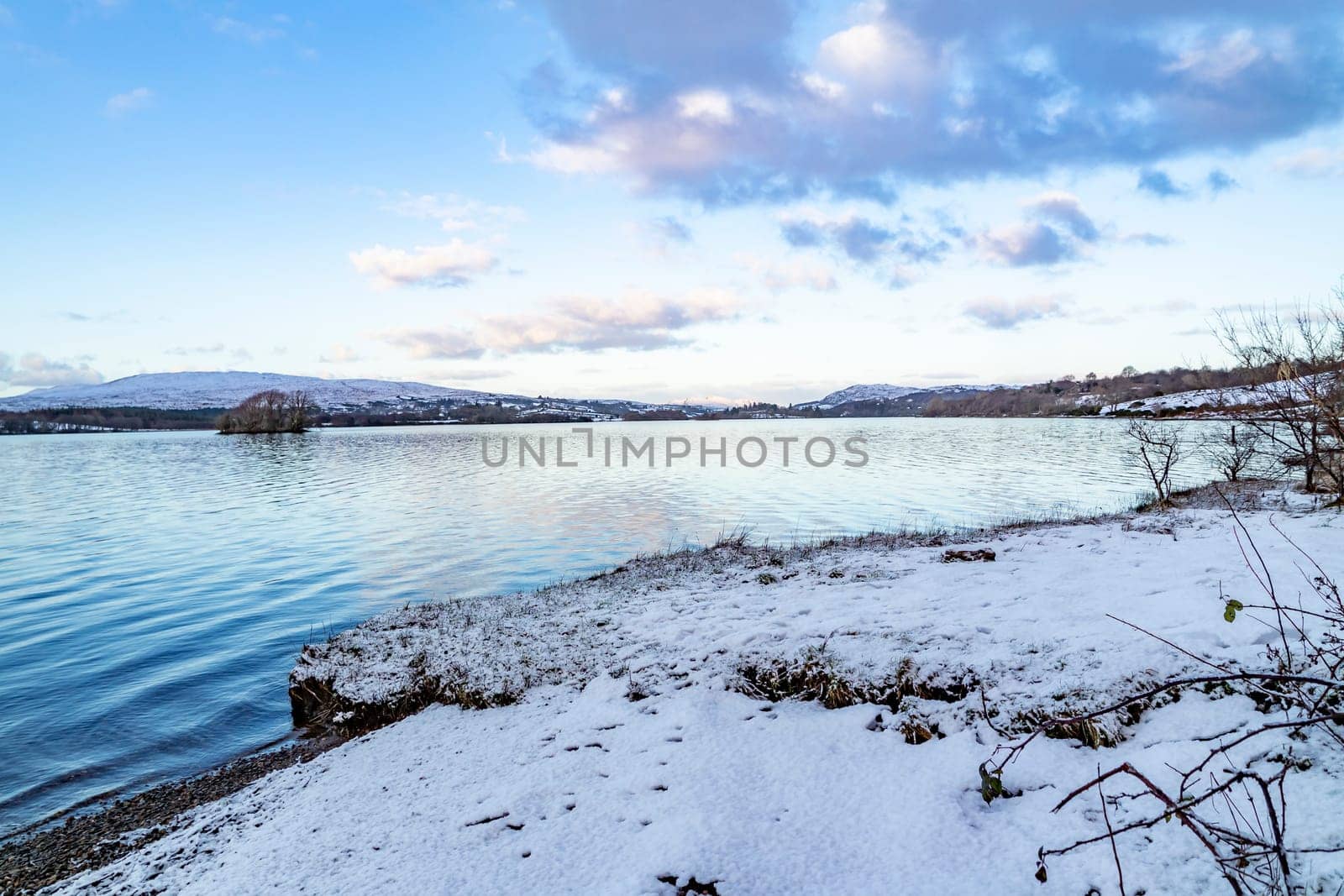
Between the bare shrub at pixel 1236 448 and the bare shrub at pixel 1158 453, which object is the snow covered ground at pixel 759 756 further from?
the bare shrub at pixel 1236 448

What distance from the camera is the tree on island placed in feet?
378

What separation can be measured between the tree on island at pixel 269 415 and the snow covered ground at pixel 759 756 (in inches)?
4938

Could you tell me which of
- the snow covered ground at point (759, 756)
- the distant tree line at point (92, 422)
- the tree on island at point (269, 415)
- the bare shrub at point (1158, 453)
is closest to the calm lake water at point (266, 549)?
the bare shrub at point (1158, 453)

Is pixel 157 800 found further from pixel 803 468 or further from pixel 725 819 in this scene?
pixel 803 468

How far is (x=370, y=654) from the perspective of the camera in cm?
890

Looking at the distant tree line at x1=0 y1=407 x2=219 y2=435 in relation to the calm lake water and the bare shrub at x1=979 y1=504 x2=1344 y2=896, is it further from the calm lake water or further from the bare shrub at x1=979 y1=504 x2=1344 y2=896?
the bare shrub at x1=979 y1=504 x2=1344 y2=896

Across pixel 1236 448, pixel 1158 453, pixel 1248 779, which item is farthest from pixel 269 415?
pixel 1248 779

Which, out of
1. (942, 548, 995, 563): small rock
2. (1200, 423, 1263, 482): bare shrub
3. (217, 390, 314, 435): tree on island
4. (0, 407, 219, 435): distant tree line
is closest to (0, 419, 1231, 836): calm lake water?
(1200, 423, 1263, 482): bare shrub

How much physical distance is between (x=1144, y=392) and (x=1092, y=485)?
135 m

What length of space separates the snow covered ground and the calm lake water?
2.41m

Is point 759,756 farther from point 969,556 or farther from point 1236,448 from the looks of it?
point 1236,448

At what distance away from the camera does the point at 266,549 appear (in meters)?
20.2

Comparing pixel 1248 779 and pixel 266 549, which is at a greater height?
pixel 1248 779

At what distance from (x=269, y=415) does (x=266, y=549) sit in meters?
112
